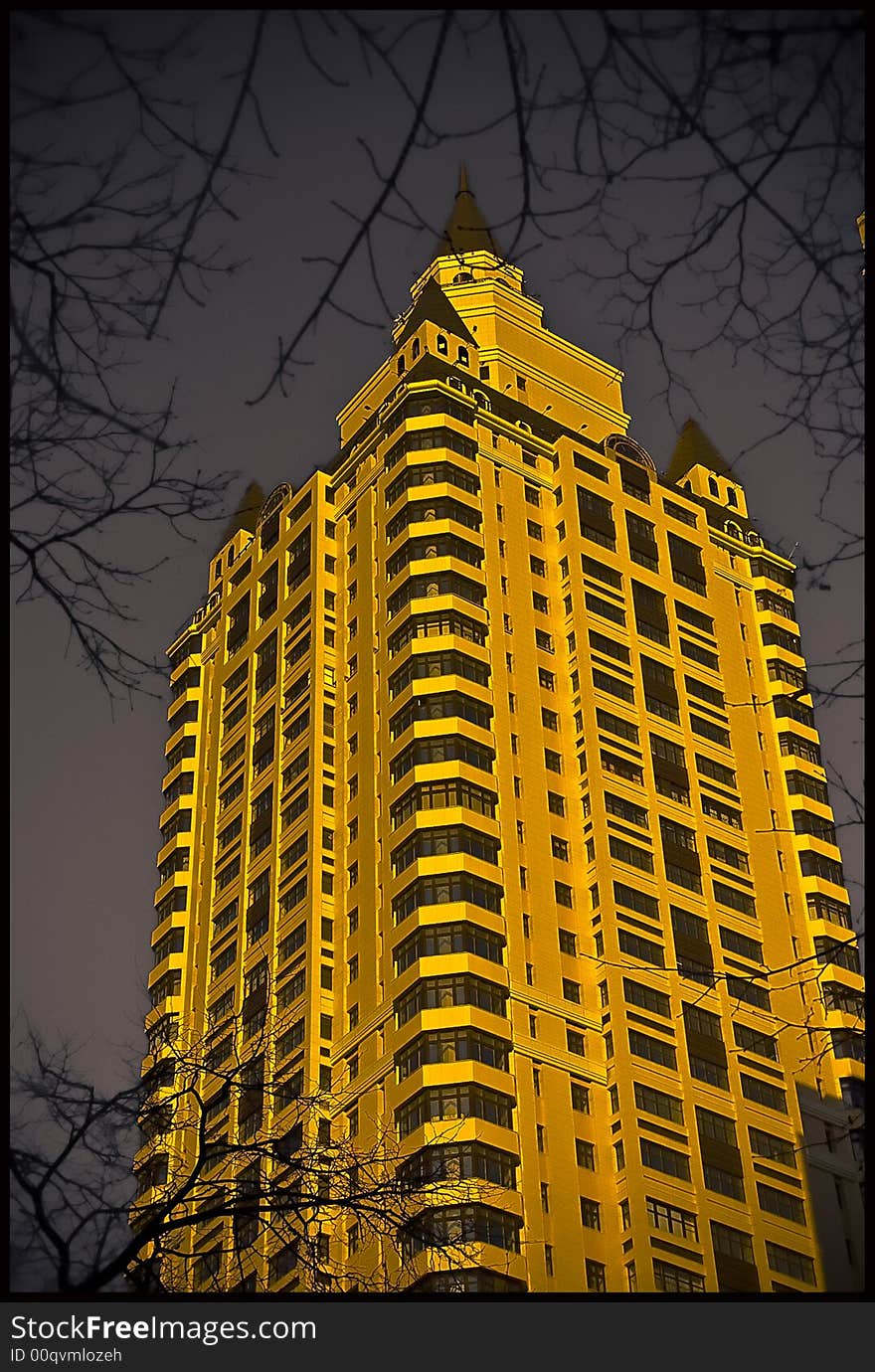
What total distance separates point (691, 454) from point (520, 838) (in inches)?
1218

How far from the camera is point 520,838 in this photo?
226 ft

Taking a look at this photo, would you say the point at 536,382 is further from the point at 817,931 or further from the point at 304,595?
the point at 817,931

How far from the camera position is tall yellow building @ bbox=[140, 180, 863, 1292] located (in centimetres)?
6091

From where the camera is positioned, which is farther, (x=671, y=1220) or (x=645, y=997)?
(x=645, y=997)

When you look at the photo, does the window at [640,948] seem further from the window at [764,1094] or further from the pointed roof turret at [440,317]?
the pointed roof turret at [440,317]

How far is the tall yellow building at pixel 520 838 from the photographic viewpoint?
200 feet

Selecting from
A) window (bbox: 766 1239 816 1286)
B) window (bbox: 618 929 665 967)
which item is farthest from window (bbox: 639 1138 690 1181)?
window (bbox: 618 929 665 967)

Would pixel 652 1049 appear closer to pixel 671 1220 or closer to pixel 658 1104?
pixel 658 1104

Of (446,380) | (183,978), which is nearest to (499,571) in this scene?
(446,380)

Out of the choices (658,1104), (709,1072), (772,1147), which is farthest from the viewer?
(772,1147)

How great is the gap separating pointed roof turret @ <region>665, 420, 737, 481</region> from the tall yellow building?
0.56ft

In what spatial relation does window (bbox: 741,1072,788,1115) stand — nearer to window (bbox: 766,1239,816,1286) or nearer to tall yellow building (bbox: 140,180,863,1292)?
tall yellow building (bbox: 140,180,863,1292)

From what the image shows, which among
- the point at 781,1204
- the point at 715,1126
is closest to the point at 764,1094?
the point at 715,1126
